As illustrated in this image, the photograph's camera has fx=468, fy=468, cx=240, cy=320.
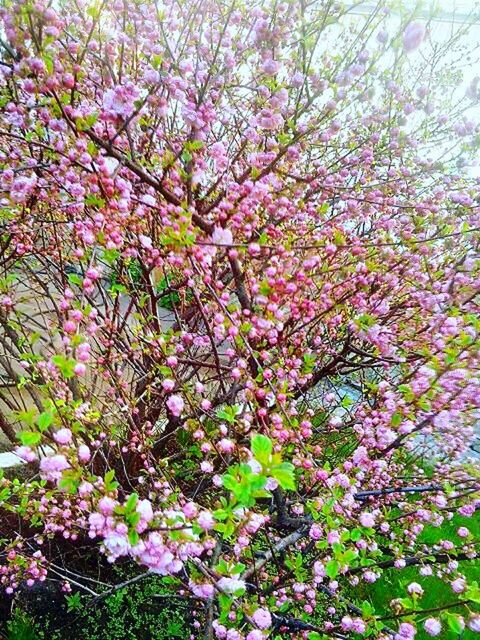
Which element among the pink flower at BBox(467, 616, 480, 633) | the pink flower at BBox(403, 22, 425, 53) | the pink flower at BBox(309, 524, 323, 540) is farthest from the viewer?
the pink flower at BBox(403, 22, 425, 53)

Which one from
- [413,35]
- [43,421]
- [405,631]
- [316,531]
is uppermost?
[413,35]

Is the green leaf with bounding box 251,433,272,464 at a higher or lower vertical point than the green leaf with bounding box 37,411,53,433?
lower

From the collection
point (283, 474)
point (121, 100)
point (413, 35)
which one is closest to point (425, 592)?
point (283, 474)

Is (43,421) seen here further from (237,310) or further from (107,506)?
(237,310)

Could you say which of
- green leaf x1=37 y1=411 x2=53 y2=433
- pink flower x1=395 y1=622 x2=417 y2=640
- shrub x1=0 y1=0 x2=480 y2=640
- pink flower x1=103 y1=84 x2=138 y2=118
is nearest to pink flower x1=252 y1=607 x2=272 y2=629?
shrub x1=0 y1=0 x2=480 y2=640

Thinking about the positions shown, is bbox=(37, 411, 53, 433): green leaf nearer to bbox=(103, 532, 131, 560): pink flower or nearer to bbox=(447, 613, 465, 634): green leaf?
bbox=(103, 532, 131, 560): pink flower

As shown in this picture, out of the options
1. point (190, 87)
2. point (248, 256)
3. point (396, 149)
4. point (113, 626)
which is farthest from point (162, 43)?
point (113, 626)

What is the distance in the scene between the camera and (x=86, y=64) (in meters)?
2.42

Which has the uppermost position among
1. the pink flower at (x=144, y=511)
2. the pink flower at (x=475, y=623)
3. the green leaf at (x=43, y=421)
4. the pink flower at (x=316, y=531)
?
the green leaf at (x=43, y=421)

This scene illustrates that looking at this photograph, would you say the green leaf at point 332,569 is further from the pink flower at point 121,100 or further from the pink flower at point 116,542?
the pink flower at point 121,100

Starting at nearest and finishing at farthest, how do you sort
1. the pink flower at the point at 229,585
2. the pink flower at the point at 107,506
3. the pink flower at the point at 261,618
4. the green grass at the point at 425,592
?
the pink flower at the point at 107,506 < the pink flower at the point at 229,585 < the pink flower at the point at 261,618 < the green grass at the point at 425,592

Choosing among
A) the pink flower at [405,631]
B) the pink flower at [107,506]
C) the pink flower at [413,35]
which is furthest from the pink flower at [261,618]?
the pink flower at [413,35]

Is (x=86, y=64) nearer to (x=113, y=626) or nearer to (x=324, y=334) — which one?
(x=324, y=334)

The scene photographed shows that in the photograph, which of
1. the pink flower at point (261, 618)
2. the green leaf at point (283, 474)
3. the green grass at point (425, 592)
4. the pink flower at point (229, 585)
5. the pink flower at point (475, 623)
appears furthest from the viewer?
the green grass at point (425, 592)
